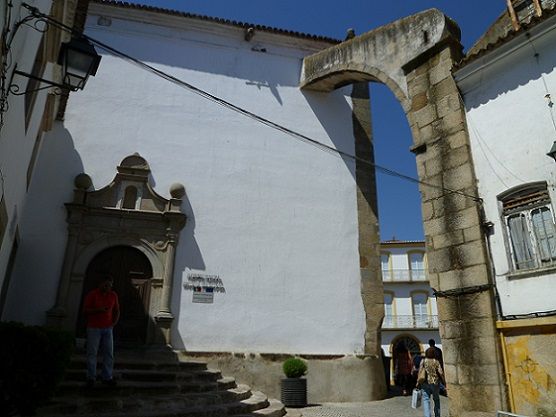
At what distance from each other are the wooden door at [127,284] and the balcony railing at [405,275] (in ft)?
69.2

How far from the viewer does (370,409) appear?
23.6 ft

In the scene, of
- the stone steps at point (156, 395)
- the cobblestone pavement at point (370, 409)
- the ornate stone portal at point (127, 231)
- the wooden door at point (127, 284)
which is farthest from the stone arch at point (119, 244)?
the cobblestone pavement at point (370, 409)

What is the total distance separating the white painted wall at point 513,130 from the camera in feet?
16.9

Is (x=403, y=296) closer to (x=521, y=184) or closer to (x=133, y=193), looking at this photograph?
(x=133, y=193)

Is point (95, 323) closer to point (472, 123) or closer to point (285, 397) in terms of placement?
point (285, 397)

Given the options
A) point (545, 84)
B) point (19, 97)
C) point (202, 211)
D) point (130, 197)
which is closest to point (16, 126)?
point (19, 97)

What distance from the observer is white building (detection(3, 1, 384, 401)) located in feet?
25.4

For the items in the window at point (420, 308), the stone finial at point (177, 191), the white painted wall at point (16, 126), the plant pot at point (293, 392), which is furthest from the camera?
the window at point (420, 308)

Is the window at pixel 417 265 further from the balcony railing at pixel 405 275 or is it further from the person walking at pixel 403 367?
the person walking at pixel 403 367

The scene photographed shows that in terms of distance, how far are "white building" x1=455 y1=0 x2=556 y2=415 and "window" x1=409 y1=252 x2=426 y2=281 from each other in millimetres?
21824

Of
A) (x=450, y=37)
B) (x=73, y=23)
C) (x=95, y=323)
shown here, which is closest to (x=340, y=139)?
(x=450, y=37)

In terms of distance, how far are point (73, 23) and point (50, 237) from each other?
11.7 feet

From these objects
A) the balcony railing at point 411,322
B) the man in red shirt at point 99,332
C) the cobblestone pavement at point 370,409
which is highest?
the balcony railing at point 411,322

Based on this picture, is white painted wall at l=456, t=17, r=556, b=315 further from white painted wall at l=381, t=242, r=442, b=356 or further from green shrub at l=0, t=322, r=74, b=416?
white painted wall at l=381, t=242, r=442, b=356
